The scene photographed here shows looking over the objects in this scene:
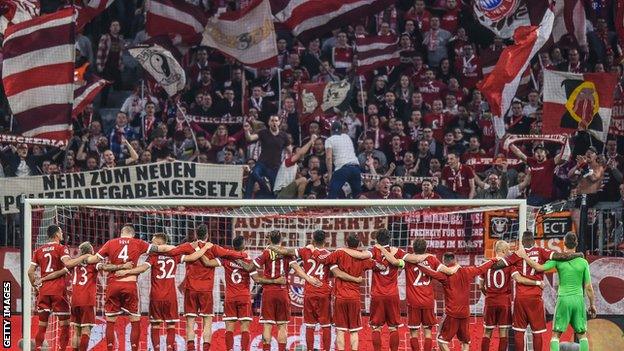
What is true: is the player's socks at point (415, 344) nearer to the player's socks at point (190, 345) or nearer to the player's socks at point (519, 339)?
the player's socks at point (519, 339)

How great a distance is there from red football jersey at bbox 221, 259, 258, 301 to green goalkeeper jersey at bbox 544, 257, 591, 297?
4.08 metres

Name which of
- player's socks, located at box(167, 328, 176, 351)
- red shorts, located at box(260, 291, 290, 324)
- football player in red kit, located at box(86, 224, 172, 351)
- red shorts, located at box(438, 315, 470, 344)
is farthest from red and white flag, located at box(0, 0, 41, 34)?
red shorts, located at box(438, 315, 470, 344)

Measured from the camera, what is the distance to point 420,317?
24391 mm

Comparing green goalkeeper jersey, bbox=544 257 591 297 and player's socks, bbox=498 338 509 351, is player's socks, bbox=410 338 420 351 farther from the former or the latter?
green goalkeeper jersey, bbox=544 257 591 297

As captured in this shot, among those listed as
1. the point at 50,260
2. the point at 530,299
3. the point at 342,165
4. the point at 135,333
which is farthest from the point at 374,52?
the point at 50,260

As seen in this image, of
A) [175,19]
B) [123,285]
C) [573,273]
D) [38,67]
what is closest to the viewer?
[573,273]

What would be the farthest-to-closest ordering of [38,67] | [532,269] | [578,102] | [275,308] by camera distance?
[38,67] < [578,102] < [275,308] < [532,269]

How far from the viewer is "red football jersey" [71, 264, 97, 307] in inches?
959

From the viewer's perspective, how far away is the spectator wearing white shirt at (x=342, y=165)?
2903 cm

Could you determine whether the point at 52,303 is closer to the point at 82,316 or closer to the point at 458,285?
the point at 82,316

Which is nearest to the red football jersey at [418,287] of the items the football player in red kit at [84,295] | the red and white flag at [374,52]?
the football player in red kit at [84,295]

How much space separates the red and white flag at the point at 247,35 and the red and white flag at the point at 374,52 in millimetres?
1488

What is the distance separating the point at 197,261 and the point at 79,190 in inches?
169

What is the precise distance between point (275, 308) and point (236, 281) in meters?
0.65
